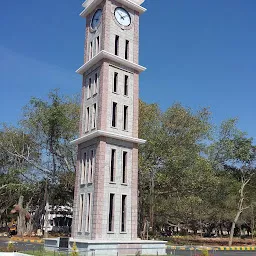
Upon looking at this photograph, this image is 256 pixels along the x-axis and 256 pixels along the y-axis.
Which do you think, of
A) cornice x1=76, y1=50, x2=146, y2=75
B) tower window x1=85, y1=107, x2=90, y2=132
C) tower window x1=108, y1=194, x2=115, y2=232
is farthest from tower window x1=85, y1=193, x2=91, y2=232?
cornice x1=76, y1=50, x2=146, y2=75

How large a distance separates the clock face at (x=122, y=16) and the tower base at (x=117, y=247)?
15.8 m

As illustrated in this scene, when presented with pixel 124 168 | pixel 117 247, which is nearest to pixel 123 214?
pixel 117 247

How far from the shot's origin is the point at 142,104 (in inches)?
1480

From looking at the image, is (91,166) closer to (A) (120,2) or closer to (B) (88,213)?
(B) (88,213)

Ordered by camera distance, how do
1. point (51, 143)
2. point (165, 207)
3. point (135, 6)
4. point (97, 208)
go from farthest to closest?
Result: point (165, 207) → point (51, 143) → point (135, 6) → point (97, 208)

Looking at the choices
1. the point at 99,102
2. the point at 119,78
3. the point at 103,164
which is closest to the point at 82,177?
the point at 103,164

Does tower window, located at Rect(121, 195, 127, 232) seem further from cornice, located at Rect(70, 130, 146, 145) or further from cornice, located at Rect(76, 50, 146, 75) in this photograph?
Result: cornice, located at Rect(76, 50, 146, 75)

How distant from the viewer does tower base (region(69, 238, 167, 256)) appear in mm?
19920

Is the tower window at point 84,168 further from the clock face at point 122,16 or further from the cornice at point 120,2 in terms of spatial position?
the cornice at point 120,2

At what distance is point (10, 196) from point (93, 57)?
113 ft

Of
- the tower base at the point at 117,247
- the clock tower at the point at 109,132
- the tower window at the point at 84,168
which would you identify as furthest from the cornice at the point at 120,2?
the tower base at the point at 117,247

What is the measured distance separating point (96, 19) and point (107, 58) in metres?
4.48

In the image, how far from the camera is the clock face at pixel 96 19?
1057 inches

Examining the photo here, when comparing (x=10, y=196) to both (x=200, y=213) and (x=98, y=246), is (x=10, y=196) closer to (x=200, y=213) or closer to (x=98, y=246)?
(x=200, y=213)
